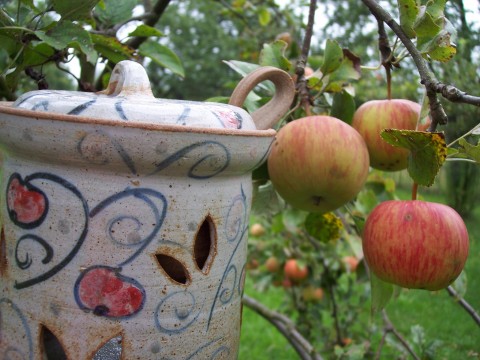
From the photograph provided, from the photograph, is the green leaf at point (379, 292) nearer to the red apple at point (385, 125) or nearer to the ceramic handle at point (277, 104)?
the red apple at point (385, 125)

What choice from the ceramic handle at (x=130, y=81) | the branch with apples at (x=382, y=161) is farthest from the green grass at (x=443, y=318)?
the ceramic handle at (x=130, y=81)

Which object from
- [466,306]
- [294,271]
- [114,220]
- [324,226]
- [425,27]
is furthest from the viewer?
[294,271]

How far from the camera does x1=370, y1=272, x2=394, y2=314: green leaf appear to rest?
2.61 ft

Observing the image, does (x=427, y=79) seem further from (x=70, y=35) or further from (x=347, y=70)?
(x=70, y=35)

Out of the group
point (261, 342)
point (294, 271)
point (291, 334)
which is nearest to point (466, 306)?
point (291, 334)

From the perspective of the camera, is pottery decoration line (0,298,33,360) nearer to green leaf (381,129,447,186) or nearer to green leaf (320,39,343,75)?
green leaf (381,129,447,186)

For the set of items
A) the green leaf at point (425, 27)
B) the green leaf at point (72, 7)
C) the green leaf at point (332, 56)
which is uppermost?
the green leaf at point (425, 27)

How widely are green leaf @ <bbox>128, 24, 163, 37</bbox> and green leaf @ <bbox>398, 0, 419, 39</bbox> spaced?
336mm

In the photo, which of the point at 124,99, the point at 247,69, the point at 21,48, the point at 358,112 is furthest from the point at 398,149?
the point at 21,48

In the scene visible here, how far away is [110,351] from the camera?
1.83 feet

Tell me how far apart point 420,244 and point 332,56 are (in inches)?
12.1

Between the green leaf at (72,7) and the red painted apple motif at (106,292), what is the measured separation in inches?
12.5

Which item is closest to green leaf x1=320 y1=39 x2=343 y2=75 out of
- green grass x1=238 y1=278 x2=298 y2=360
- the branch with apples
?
the branch with apples

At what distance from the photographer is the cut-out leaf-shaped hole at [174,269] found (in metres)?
0.55
